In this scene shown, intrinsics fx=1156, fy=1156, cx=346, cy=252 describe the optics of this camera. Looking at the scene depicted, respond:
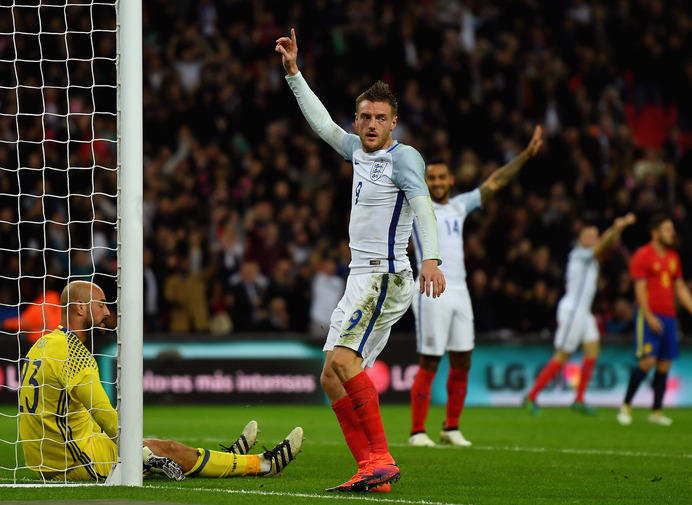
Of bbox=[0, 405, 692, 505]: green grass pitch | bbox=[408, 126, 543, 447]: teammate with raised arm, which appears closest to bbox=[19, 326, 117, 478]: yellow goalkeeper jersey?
bbox=[0, 405, 692, 505]: green grass pitch

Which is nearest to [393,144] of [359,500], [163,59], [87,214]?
[359,500]

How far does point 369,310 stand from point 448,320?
12.3 feet

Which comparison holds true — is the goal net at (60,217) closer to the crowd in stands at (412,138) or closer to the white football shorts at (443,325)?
the crowd in stands at (412,138)

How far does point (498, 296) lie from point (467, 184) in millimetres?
2056

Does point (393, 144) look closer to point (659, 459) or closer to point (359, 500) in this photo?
point (359, 500)

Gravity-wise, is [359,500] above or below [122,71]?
below

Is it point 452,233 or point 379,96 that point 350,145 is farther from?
point 452,233

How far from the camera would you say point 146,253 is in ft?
53.6

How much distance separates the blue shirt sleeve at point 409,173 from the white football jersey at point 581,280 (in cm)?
865

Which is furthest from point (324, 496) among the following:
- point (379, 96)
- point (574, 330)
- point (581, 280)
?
point (581, 280)

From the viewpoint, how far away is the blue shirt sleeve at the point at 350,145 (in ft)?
22.6

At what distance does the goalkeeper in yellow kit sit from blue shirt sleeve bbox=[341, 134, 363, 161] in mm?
1698

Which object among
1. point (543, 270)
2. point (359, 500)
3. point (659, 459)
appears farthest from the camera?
point (543, 270)

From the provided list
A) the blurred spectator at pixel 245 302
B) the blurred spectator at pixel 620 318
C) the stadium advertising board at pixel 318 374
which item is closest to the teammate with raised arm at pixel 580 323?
the stadium advertising board at pixel 318 374
